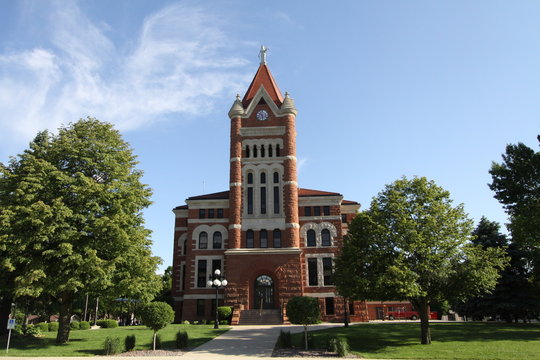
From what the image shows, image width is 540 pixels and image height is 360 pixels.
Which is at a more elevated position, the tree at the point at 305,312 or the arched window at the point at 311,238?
the arched window at the point at 311,238

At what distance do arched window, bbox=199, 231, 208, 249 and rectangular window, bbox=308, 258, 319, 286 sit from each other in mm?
10640

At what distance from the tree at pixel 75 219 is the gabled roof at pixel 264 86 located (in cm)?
2190

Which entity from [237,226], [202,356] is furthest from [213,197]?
[202,356]

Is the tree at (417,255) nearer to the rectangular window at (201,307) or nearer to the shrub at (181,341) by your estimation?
the shrub at (181,341)

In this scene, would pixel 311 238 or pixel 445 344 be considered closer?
pixel 445 344

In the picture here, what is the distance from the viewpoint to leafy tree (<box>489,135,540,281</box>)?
85.5ft

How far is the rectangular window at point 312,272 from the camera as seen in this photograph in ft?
125

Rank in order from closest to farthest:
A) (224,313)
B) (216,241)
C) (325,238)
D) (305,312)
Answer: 1. (305,312)
2. (224,313)
3. (325,238)
4. (216,241)

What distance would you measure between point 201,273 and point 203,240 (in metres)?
3.32

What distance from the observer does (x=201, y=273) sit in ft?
130

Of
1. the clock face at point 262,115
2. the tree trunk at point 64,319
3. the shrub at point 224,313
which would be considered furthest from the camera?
the clock face at point 262,115

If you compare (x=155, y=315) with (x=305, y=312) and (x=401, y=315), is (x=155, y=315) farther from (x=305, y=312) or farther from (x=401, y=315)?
(x=401, y=315)

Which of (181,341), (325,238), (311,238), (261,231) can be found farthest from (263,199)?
(181,341)


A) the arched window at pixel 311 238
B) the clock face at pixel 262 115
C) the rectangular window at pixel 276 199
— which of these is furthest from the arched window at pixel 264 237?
the clock face at pixel 262 115
